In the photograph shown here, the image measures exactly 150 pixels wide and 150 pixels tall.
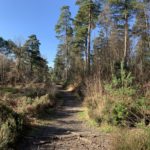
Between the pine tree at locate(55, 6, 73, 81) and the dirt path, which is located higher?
the pine tree at locate(55, 6, 73, 81)

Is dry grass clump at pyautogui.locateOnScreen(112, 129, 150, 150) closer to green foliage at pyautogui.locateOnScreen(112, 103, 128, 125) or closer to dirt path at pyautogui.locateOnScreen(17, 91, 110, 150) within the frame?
dirt path at pyautogui.locateOnScreen(17, 91, 110, 150)

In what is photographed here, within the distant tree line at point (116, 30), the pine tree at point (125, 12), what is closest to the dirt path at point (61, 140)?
the distant tree line at point (116, 30)

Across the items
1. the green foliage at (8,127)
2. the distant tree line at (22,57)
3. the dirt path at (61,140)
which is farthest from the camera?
the distant tree line at (22,57)

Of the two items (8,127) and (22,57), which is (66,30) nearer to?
(22,57)

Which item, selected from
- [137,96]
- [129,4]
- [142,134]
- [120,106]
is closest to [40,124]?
[120,106]

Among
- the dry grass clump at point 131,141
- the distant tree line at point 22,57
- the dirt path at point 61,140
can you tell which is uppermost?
the distant tree line at point 22,57

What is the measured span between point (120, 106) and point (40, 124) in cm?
310

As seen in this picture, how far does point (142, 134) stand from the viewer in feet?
15.4

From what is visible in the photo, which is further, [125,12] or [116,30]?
[116,30]

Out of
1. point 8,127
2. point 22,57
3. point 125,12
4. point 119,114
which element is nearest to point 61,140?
point 8,127

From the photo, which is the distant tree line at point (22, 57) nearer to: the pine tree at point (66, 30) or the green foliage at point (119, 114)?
the pine tree at point (66, 30)

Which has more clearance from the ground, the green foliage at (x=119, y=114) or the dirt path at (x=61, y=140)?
the green foliage at (x=119, y=114)

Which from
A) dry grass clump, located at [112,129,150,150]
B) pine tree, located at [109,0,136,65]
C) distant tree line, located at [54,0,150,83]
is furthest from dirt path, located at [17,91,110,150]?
pine tree, located at [109,0,136,65]

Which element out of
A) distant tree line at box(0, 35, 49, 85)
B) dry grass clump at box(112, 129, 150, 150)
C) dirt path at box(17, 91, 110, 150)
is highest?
distant tree line at box(0, 35, 49, 85)
